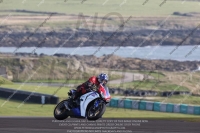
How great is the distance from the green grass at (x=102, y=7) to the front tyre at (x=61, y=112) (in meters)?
70.0

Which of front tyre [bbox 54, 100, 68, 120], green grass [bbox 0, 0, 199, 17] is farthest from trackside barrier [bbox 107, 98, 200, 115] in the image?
green grass [bbox 0, 0, 199, 17]

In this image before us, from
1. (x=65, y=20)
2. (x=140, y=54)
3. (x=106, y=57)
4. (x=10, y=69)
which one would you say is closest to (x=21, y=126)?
(x=10, y=69)

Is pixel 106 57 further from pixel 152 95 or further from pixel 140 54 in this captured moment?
pixel 152 95

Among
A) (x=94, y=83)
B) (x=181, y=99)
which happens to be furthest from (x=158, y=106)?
(x=94, y=83)

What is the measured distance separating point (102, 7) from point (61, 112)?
74888mm

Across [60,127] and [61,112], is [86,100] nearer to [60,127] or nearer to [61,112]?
[61,112]

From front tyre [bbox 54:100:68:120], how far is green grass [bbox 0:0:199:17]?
69952 millimetres


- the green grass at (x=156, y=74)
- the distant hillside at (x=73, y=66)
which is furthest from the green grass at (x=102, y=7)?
the green grass at (x=156, y=74)

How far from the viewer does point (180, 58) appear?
194 ft

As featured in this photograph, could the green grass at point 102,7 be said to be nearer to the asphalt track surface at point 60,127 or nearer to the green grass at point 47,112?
the green grass at point 47,112

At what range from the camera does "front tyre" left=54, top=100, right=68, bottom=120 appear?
21.4 m

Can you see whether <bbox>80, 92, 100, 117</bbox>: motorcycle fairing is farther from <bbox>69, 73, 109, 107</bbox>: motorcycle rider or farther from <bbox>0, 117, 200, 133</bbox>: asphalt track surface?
<bbox>0, 117, 200, 133</bbox>: asphalt track surface

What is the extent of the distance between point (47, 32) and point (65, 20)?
8.78ft

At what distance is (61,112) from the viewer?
70.7 ft
